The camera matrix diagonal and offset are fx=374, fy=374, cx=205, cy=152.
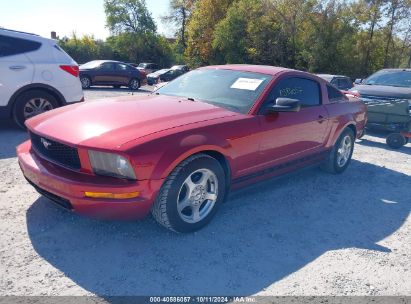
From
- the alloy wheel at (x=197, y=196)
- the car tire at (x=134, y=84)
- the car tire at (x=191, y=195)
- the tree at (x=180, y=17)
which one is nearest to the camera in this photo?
the car tire at (x=191, y=195)

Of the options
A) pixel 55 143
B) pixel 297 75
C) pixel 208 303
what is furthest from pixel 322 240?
pixel 55 143

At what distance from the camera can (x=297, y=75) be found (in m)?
4.68

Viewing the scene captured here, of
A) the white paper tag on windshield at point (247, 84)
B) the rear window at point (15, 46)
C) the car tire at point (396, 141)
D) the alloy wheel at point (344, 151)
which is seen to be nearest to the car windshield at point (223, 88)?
the white paper tag on windshield at point (247, 84)

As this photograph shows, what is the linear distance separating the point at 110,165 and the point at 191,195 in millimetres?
824

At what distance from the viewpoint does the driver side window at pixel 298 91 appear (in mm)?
4184

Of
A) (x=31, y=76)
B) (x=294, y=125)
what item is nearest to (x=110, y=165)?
(x=294, y=125)

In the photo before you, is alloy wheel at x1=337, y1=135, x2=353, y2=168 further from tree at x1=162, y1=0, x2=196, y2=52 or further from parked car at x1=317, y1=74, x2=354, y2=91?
tree at x1=162, y1=0, x2=196, y2=52

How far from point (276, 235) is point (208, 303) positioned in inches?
48.3

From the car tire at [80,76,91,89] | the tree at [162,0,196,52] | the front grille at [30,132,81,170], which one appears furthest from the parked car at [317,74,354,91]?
the tree at [162,0,196,52]

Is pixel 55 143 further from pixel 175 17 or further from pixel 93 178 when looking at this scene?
pixel 175 17

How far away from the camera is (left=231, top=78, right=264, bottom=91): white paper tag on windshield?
4.13 meters

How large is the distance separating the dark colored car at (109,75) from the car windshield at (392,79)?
11900 mm

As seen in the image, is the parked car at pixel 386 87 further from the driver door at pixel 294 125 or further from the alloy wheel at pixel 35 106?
the alloy wheel at pixel 35 106

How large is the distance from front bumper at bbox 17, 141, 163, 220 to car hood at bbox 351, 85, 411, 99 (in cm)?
785
